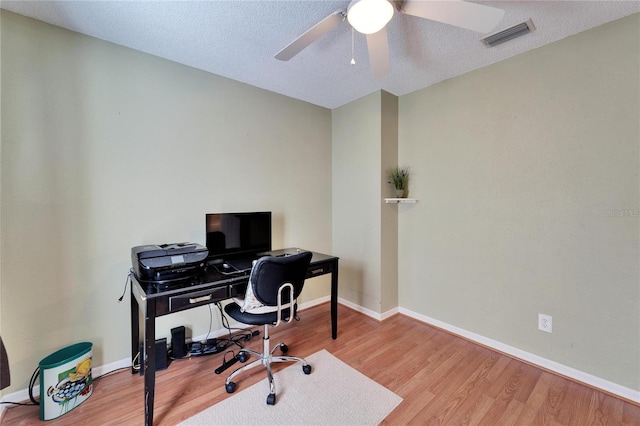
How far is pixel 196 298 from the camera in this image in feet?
5.67

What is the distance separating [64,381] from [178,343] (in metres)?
0.69

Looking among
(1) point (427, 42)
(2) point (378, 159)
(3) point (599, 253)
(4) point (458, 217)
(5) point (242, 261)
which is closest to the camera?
(3) point (599, 253)

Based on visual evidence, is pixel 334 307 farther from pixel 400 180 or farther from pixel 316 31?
pixel 316 31

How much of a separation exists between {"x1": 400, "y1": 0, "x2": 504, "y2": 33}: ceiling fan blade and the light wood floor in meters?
2.20

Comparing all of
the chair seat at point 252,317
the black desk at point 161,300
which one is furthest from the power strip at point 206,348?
the chair seat at point 252,317

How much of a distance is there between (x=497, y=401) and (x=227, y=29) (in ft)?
10.1

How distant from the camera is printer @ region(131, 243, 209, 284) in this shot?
1.72 meters

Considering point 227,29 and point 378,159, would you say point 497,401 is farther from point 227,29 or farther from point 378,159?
point 227,29

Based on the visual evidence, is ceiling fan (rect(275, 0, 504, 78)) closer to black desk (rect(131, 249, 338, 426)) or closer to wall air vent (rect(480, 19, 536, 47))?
wall air vent (rect(480, 19, 536, 47))

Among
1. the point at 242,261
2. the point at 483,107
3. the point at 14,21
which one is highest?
the point at 14,21

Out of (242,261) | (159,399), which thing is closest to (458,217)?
(242,261)

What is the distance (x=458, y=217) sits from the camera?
2611 mm

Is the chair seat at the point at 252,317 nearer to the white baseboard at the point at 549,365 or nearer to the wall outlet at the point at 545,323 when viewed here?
the white baseboard at the point at 549,365

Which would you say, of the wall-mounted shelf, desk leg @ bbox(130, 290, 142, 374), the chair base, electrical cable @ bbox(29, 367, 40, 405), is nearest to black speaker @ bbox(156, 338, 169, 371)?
desk leg @ bbox(130, 290, 142, 374)
